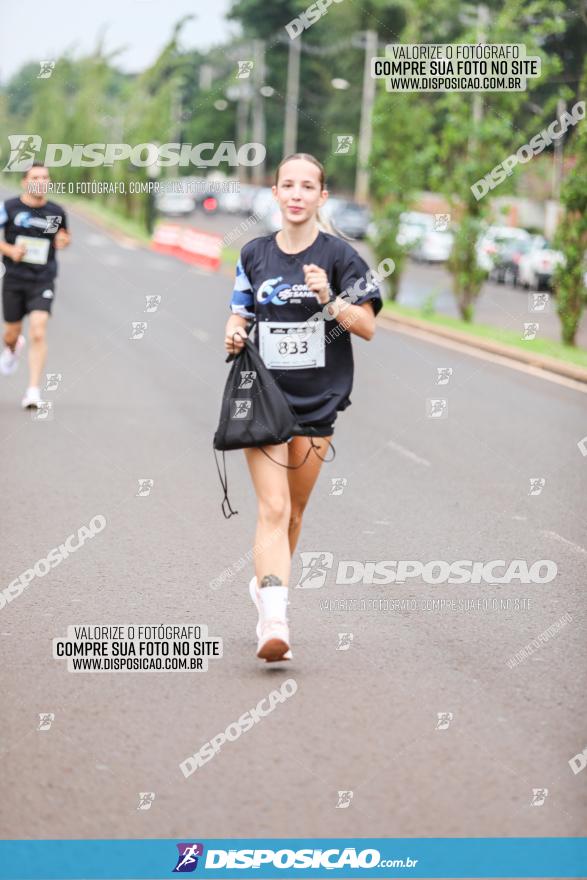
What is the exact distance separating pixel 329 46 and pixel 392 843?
292 ft

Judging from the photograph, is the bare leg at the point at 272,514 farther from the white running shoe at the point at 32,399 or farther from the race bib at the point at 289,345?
the white running shoe at the point at 32,399

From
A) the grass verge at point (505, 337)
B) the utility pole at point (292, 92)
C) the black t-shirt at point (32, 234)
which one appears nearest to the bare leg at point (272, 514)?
the black t-shirt at point (32, 234)

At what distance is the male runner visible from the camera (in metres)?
13.2

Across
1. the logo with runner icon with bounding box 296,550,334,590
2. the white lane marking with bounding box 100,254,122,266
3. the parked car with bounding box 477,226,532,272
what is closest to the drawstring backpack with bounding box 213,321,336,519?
the logo with runner icon with bounding box 296,550,334,590

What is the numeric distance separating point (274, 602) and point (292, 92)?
3438 inches

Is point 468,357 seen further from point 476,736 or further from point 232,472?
point 476,736

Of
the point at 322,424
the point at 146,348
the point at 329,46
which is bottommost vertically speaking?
the point at 146,348

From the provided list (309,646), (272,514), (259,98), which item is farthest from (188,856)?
(259,98)

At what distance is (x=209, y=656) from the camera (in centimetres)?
637

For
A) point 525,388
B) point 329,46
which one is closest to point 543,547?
point 525,388

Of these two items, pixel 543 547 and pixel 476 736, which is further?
pixel 543 547

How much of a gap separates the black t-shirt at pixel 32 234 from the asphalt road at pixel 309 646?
4.02ft

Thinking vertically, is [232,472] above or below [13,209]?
below

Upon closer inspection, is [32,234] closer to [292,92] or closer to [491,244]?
[491,244]
